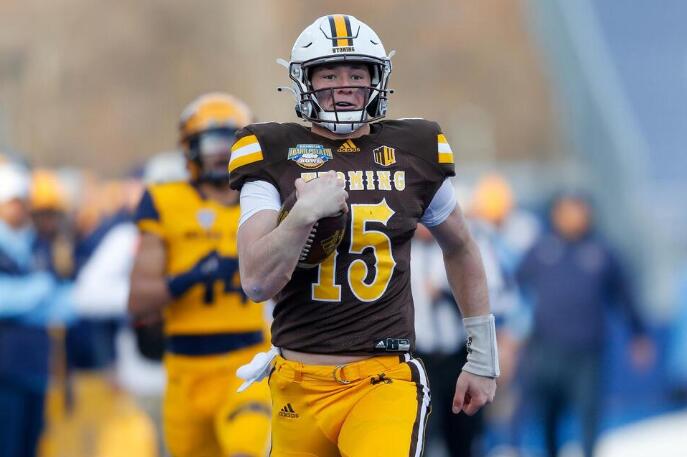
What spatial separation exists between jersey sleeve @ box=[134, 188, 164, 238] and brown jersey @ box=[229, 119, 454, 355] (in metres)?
1.85

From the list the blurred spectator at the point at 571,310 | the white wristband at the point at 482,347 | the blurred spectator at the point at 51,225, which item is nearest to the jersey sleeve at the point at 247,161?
the white wristband at the point at 482,347

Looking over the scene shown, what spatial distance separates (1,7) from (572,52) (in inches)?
762

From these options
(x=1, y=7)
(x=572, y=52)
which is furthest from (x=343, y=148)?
(x=1, y=7)

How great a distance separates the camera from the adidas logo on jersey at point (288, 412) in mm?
4535

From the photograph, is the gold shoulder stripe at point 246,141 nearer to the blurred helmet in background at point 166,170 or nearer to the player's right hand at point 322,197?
the player's right hand at point 322,197

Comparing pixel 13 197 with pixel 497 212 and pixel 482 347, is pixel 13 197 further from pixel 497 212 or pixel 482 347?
pixel 482 347

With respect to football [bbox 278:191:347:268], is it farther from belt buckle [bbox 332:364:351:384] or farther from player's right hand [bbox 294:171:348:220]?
belt buckle [bbox 332:364:351:384]

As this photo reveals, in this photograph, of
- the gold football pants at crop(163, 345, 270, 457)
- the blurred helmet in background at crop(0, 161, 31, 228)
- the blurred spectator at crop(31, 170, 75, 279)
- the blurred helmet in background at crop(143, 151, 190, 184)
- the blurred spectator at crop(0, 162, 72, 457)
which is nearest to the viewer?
the gold football pants at crop(163, 345, 270, 457)

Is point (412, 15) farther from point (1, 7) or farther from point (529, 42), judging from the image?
point (1, 7)

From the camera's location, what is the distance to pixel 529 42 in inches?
2157

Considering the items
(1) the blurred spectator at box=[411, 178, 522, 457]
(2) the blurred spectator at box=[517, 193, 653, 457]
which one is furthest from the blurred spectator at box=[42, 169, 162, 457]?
(2) the blurred spectator at box=[517, 193, 653, 457]

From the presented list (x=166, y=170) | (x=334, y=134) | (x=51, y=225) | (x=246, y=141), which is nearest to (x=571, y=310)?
(x=166, y=170)

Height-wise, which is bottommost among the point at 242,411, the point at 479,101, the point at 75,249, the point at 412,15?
the point at 242,411

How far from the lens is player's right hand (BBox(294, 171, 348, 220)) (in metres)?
4.10
